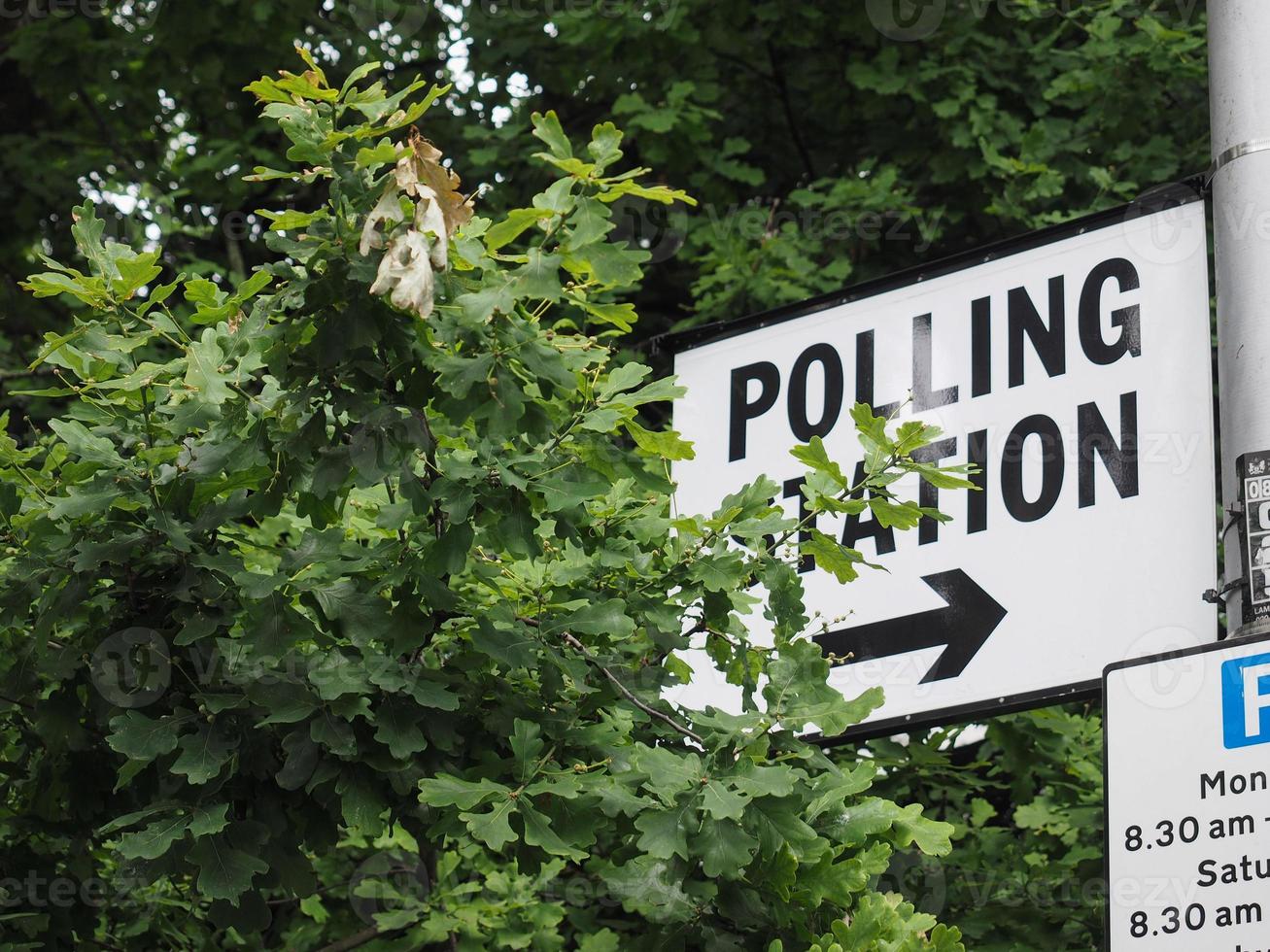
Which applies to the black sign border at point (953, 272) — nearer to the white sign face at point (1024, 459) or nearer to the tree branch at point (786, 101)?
the white sign face at point (1024, 459)


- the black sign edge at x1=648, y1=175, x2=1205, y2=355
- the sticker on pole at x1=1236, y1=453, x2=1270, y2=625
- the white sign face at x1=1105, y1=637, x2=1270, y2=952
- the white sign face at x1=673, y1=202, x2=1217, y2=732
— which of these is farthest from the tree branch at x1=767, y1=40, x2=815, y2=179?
the white sign face at x1=1105, y1=637, x2=1270, y2=952

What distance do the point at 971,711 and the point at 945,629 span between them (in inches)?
6.9

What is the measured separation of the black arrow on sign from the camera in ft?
9.60

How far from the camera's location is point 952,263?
3.31 metres

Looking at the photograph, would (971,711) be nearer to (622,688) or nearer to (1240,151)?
(622,688)

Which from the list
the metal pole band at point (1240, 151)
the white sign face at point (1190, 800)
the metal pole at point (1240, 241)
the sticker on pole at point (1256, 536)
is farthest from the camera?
the metal pole band at point (1240, 151)

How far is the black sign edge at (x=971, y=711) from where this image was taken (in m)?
2.76

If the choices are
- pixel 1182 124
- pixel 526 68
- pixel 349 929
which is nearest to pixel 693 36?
pixel 526 68

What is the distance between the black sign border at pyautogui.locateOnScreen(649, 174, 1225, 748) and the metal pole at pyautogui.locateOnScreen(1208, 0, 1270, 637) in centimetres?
23

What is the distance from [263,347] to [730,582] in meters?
0.96

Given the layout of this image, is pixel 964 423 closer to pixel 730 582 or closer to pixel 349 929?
pixel 730 582

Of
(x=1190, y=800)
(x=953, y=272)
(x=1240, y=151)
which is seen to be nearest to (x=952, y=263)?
(x=953, y=272)

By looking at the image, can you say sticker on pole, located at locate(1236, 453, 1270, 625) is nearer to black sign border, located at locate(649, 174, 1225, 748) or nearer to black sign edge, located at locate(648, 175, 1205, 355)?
black sign border, located at locate(649, 174, 1225, 748)

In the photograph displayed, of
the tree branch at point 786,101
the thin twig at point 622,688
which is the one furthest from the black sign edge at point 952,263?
the tree branch at point 786,101
